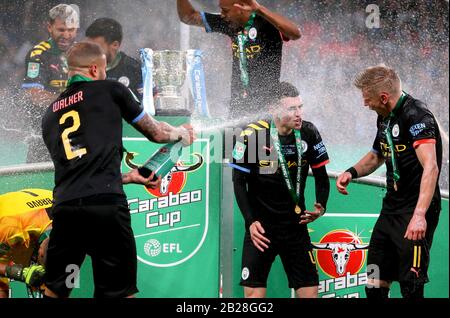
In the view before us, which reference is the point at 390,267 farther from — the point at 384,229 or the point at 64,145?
the point at 64,145

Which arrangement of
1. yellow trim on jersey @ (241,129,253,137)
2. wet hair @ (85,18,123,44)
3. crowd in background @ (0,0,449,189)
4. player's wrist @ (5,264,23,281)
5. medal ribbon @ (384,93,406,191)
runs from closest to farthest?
player's wrist @ (5,264,23,281)
medal ribbon @ (384,93,406,191)
yellow trim on jersey @ (241,129,253,137)
wet hair @ (85,18,123,44)
crowd in background @ (0,0,449,189)

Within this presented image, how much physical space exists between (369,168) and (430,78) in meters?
1.95

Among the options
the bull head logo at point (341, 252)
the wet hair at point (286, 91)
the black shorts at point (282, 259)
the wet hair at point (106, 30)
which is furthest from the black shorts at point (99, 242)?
the wet hair at point (106, 30)

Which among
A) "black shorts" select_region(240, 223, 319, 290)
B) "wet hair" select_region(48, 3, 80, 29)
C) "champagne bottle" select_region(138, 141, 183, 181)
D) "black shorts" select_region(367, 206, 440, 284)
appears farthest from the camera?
"wet hair" select_region(48, 3, 80, 29)

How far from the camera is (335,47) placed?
7.98 metres

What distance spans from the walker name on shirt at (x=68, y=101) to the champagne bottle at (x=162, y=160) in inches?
25.4

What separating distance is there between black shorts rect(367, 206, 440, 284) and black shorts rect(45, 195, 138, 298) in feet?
6.03

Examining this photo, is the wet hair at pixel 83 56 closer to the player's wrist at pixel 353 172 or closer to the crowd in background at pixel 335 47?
the crowd in background at pixel 335 47

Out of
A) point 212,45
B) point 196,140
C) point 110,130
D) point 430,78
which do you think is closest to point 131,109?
point 110,130

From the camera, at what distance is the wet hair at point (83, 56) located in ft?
17.1

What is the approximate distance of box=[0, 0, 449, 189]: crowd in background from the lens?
7477mm

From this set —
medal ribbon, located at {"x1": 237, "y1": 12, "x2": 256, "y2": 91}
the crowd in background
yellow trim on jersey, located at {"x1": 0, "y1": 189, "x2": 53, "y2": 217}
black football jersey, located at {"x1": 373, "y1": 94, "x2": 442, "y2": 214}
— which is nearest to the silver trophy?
medal ribbon, located at {"x1": 237, "y1": 12, "x2": 256, "y2": 91}

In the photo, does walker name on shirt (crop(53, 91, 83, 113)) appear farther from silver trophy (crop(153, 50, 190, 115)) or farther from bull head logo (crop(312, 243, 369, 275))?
bull head logo (crop(312, 243, 369, 275))

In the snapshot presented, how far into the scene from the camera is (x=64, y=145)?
5.11m
